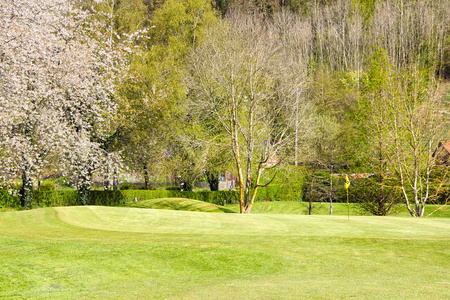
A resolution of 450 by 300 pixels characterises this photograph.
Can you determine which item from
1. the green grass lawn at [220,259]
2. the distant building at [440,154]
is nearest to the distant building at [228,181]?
the distant building at [440,154]

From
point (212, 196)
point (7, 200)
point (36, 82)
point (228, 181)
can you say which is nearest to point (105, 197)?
point (7, 200)

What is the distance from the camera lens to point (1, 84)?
15102 millimetres

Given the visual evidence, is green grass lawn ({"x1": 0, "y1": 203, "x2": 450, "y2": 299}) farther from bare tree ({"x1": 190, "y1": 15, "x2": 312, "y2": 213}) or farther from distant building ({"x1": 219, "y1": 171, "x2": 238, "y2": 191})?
distant building ({"x1": 219, "y1": 171, "x2": 238, "y2": 191})

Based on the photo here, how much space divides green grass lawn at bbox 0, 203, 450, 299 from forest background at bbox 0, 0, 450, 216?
672 centimetres

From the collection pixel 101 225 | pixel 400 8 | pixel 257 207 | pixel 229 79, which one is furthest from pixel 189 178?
pixel 400 8

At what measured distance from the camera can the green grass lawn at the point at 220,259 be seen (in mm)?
6215

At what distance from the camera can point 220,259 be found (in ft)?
28.6

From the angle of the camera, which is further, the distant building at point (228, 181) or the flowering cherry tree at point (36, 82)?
the distant building at point (228, 181)

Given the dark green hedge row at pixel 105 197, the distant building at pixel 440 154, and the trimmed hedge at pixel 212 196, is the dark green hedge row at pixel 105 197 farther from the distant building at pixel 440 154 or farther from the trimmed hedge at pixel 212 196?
the distant building at pixel 440 154

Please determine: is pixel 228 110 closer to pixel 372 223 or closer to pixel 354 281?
pixel 372 223

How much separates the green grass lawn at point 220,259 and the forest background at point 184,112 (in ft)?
22.1

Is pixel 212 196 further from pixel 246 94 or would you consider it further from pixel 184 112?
pixel 246 94

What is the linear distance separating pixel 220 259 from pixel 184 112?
22.1m

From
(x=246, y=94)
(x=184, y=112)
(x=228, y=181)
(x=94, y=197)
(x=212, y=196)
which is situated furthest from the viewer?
(x=228, y=181)
